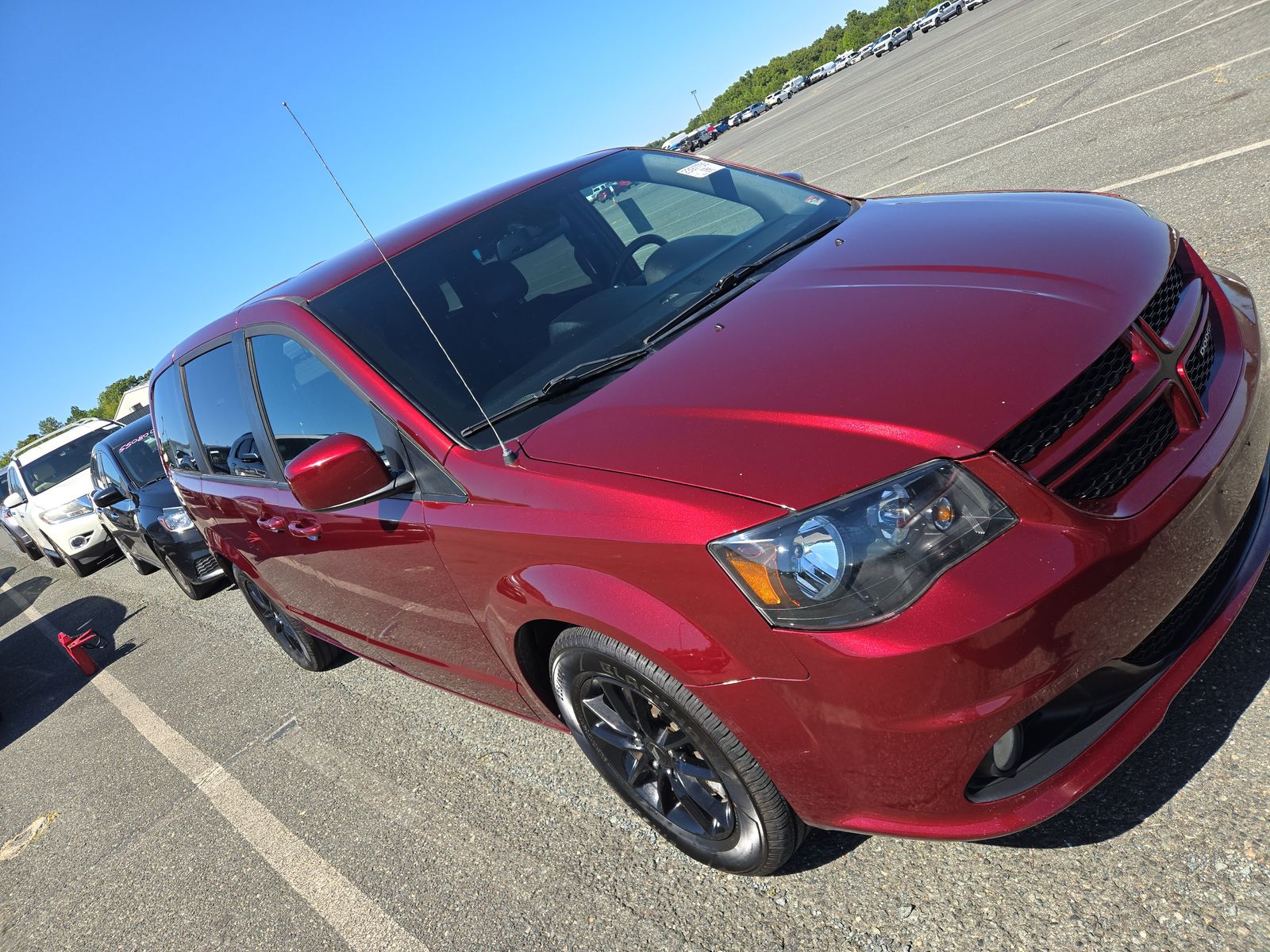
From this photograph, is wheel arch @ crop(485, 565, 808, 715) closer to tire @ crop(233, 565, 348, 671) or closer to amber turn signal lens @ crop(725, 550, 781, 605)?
amber turn signal lens @ crop(725, 550, 781, 605)

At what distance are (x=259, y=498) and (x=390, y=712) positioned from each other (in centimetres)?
120

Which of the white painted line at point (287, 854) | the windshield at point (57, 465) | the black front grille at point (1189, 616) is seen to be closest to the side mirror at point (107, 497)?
the white painted line at point (287, 854)

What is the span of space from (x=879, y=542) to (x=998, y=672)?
13.3 inches

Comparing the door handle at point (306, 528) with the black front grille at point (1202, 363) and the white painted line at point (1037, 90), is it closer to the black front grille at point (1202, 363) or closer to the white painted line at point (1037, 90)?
the black front grille at point (1202, 363)

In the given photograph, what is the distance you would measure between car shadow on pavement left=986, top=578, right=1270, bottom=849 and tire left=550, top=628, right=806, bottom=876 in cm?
61

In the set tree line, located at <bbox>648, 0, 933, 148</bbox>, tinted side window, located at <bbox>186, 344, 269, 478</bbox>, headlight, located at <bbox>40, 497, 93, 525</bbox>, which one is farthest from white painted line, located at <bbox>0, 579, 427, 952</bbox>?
tree line, located at <bbox>648, 0, 933, 148</bbox>

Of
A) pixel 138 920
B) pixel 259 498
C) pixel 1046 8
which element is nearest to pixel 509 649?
pixel 259 498

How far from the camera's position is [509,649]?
2.74m

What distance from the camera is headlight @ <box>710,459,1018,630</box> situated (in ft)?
6.17

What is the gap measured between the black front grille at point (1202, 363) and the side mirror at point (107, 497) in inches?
361

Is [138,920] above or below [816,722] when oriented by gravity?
below

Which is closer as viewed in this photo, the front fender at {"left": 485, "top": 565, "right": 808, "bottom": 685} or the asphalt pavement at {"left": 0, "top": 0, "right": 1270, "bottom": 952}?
the front fender at {"left": 485, "top": 565, "right": 808, "bottom": 685}

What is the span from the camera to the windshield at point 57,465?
523 inches

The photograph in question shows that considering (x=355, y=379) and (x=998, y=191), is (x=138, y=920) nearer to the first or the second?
(x=355, y=379)
